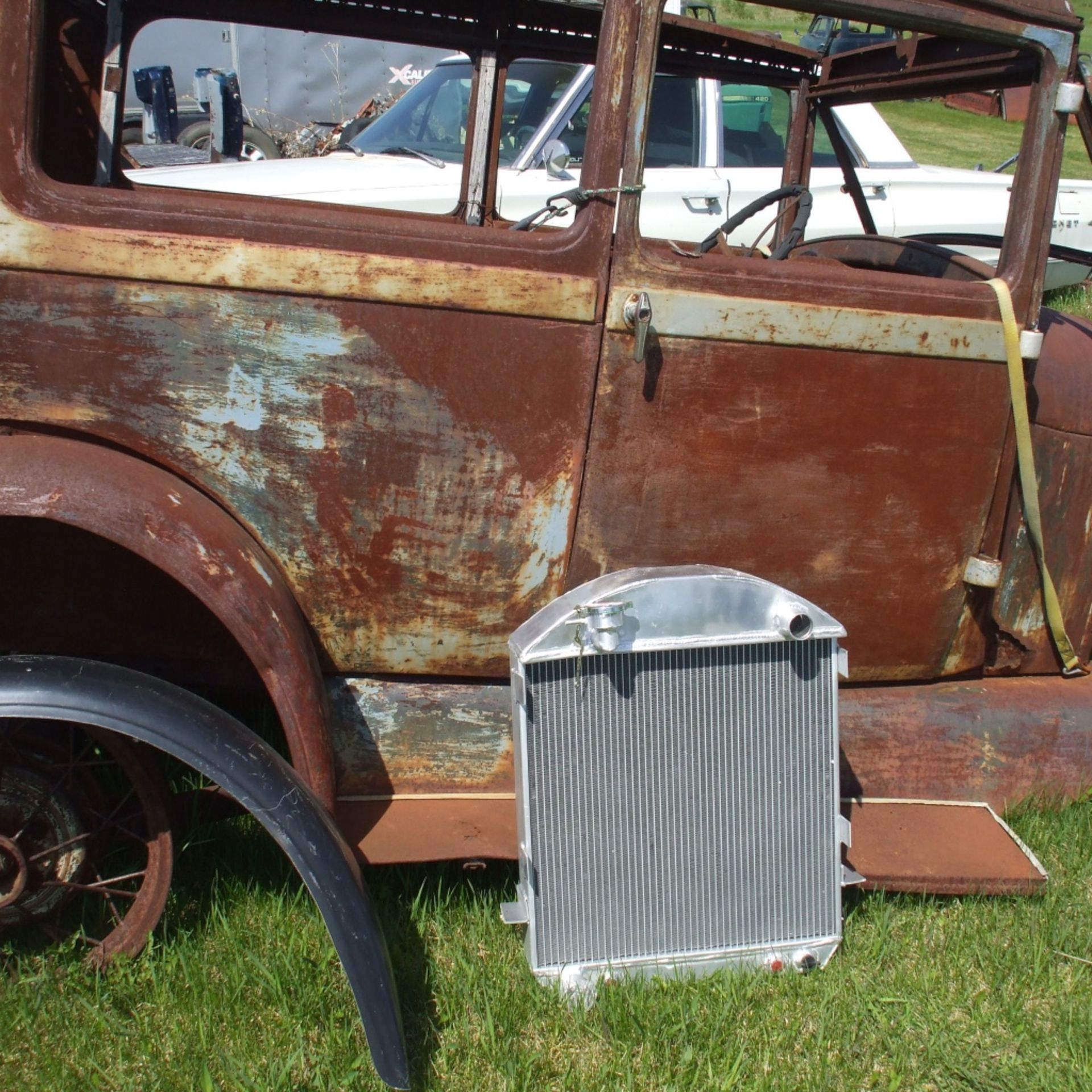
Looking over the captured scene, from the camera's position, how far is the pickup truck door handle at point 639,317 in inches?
75.9

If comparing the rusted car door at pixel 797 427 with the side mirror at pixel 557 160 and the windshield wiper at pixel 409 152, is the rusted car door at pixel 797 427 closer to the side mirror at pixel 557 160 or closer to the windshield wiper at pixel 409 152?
the side mirror at pixel 557 160

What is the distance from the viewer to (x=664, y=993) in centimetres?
202

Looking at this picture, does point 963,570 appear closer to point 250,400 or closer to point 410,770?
point 410,770

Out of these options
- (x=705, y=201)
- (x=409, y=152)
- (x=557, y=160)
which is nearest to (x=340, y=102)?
(x=409, y=152)

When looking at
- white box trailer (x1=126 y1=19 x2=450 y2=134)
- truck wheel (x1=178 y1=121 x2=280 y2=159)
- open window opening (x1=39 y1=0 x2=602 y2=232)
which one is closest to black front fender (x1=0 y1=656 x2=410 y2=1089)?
open window opening (x1=39 y1=0 x2=602 y2=232)

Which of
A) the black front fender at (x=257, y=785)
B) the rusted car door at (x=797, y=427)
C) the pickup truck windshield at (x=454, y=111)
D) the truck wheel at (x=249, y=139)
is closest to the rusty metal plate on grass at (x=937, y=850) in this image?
the rusted car door at (x=797, y=427)

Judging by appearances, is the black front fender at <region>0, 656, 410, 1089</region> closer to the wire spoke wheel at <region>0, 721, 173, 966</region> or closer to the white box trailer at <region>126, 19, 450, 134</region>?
the wire spoke wheel at <region>0, 721, 173, 966</region>

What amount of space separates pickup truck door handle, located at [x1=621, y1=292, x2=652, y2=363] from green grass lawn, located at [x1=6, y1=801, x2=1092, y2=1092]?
117 cm

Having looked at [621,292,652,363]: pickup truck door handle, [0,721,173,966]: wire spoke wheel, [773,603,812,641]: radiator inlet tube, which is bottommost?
[0,721,173,966]: wire spoke wheel

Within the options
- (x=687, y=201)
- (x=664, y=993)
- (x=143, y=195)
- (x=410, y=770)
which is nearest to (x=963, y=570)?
(x=664, y=993)

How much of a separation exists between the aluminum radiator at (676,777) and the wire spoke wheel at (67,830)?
66 centimetres

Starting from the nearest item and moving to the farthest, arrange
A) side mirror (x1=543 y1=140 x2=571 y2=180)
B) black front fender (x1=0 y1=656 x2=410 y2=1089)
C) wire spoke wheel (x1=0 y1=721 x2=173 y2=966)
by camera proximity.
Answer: black front fender (x1=0 y1=656 x2=410 y2=1089), wire spoke wheel (x1=0 y1=721 x2=173 y2=966), side mirror (x1=543 y1=140 x2=571 y2=180)

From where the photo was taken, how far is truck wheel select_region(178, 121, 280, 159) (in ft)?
28.3

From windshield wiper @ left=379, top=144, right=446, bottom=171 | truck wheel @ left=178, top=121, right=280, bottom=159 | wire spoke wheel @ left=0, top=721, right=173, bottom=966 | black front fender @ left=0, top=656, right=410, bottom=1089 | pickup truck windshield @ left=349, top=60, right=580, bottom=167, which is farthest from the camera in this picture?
truck wheel @ left=178, top=121, right=280, bottom=159
